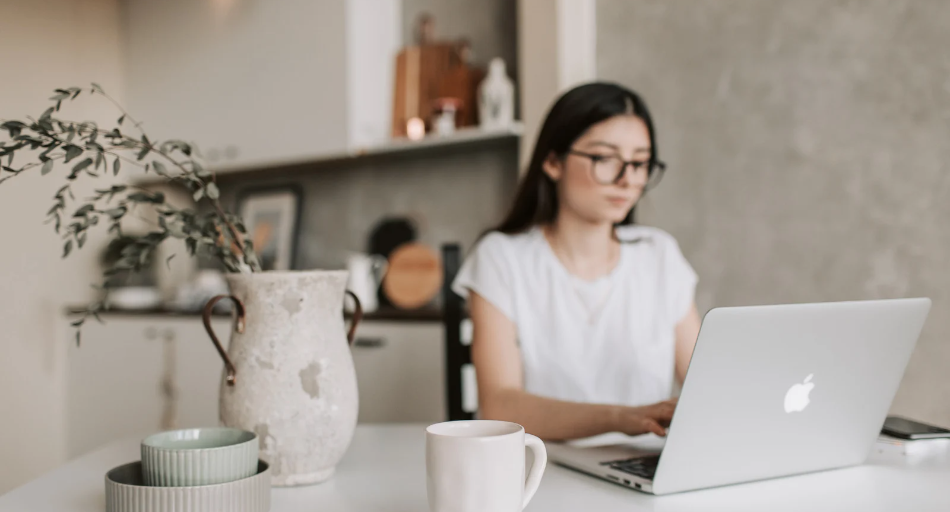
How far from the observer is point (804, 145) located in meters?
2.02

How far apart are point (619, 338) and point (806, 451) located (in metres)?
0.74

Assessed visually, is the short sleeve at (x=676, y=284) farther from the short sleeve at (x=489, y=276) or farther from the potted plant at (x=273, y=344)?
the potted plant at (x=273, y=344)

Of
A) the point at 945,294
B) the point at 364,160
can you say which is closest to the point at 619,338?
the point at 945,294

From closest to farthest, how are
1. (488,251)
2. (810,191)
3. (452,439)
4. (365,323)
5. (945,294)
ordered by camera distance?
(452,439), (488,251), (945,294), (810,191), (365,323)

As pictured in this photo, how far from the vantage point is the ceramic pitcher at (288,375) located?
0.88 meters

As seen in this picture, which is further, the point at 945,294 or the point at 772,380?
the point at 945,294

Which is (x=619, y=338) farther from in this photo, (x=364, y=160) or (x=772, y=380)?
(x=364, y=160)

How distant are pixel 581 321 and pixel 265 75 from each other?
1.87 m

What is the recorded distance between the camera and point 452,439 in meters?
0.66

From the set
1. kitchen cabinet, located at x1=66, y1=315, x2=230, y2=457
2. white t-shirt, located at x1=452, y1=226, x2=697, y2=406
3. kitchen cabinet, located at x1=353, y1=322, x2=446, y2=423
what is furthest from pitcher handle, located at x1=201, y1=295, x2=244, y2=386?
kitchen cabinet, located at x1=66, y1=315, x2=230, y2=457

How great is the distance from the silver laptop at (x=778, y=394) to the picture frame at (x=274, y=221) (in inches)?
96.1

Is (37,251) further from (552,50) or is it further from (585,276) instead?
(585,276)

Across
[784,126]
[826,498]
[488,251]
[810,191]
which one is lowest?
[826,498]

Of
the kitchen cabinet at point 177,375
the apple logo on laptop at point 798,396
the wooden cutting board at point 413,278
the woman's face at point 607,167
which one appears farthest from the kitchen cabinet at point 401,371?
the apple logo on laptop at point 798,396
